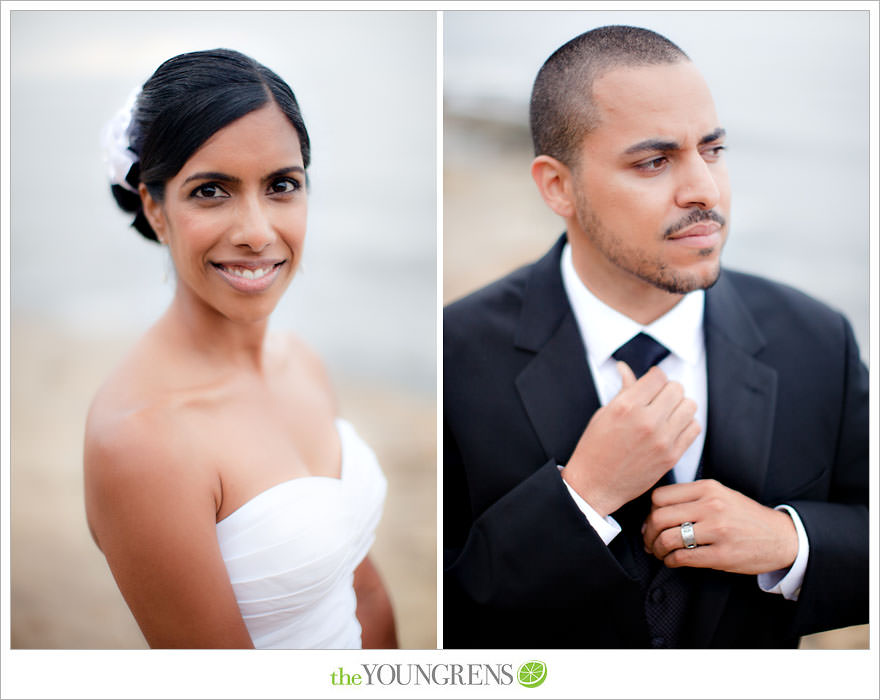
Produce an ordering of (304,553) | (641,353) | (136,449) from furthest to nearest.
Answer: (641,353), (304,553), (136,449)

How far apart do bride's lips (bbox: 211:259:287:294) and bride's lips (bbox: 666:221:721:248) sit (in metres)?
1.08

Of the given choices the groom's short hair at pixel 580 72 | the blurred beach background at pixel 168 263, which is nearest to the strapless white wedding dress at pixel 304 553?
the blurred beach background at pixel 168 263

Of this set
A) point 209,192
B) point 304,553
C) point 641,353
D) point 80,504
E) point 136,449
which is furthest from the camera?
point 80,504

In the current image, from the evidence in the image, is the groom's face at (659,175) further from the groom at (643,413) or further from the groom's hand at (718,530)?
the groom's hand at (718,530)

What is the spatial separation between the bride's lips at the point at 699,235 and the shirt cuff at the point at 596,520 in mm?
710

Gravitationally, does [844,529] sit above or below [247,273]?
below

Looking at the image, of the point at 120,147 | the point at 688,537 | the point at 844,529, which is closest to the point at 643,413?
the point at 688,537

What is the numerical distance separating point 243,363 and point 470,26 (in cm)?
121

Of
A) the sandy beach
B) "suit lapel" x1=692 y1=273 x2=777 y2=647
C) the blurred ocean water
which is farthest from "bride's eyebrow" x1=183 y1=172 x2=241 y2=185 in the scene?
the sandy beach

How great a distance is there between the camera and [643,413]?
196cm

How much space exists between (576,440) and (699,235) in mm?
644

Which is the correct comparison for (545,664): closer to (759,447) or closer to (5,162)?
(759,447)

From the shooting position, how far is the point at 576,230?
2.20 metres

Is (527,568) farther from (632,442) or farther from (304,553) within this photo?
(304,553)
